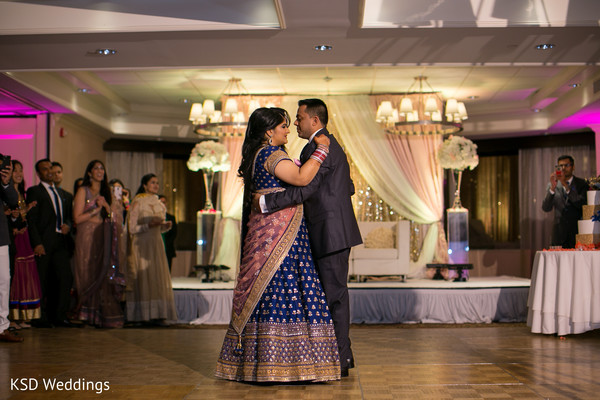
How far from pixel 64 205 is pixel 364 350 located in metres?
3.71

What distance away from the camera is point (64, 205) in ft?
22.8

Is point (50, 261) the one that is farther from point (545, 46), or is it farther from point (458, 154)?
point (458, 154)

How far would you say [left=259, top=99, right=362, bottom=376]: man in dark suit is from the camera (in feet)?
12.5

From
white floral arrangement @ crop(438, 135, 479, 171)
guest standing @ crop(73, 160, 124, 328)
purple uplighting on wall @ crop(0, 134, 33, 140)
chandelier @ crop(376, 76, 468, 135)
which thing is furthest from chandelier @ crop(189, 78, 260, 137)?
white floral arrangement @ crop(438, 135, 479, 171)

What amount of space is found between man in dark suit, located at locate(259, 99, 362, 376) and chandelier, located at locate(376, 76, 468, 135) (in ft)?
16.6

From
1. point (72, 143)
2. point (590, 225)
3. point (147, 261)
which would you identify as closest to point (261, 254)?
point (147, 261)

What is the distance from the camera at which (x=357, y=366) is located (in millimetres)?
4312

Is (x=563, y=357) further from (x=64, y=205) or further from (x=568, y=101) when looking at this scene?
(x=568, y=101)

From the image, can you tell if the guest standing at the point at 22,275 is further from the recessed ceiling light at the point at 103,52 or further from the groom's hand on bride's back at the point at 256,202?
the groom's hand on bride's back at the point at 256,202

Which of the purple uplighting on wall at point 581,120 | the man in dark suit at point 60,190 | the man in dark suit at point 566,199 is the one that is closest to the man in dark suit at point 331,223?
the man in dark suit at point 60,190

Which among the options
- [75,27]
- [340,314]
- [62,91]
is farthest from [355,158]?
[340,314]

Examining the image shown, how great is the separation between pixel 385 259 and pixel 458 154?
1900 millimetres

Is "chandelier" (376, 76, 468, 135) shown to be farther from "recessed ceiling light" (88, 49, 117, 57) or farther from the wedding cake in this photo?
"recessed ceiling light" (88, 49, 117, 57)

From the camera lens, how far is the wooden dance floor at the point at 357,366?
3.51 m
